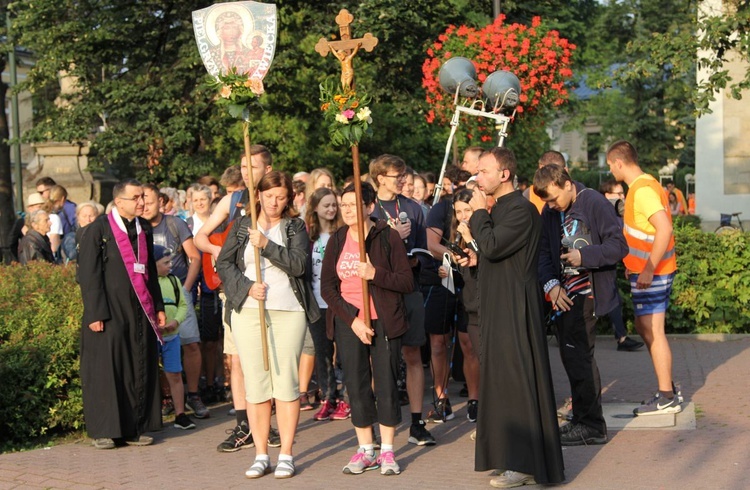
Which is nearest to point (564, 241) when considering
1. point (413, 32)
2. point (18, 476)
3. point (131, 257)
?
point (131, 257)

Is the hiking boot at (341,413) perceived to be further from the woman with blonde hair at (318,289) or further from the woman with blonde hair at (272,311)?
the woman with blonde hair at (272,311)

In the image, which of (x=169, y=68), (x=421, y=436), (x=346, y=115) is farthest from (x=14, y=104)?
(x=346, y=115)

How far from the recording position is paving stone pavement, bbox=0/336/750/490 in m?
7.20

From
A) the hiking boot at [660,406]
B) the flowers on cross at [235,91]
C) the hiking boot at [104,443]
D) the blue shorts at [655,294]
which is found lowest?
the hiking boot at [104,443]

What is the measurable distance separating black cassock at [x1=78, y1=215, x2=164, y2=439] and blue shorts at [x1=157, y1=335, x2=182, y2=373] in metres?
0.55

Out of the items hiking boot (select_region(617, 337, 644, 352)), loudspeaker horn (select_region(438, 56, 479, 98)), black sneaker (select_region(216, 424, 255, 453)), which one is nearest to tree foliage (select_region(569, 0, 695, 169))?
hiking boot (select_region(617, 337, 644, 352))

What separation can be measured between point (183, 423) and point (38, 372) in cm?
127

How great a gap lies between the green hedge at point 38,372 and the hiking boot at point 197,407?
1056mm

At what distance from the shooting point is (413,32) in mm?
20141

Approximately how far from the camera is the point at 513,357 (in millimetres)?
6902

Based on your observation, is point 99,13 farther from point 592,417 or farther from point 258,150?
point 592,417

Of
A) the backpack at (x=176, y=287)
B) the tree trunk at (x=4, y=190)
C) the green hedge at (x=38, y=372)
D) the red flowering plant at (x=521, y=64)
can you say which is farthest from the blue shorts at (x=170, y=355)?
the tree trunk at (x=4, y=190)

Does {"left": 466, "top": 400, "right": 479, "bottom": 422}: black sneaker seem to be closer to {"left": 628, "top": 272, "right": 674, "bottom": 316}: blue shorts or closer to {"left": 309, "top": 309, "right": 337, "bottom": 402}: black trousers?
{"left": 309, "top": 309, "right": 337, "bottom": 402}: black trousers

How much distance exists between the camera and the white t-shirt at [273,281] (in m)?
7.50
